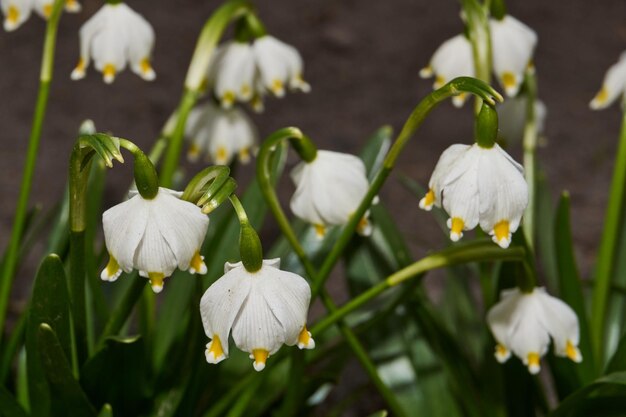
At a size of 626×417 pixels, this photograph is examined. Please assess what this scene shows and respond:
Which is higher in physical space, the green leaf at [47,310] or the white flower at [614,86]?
the white flower at [614,86]

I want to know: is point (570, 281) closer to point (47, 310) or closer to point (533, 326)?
point (533, 326)

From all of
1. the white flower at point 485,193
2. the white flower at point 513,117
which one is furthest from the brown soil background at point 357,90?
the white flower at point 485,193

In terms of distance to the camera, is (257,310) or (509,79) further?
(509,79)

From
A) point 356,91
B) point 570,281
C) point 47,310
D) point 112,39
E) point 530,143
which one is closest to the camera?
point 47,310

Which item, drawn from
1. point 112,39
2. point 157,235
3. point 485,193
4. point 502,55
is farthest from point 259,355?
A: point 502,55

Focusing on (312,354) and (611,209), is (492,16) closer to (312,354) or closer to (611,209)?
(611,209)

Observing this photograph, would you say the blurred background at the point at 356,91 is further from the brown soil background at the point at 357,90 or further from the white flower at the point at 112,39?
the white flower at the point at 112,39
